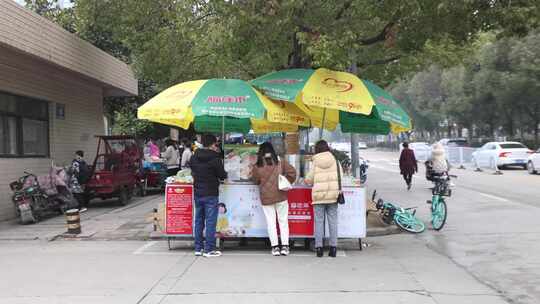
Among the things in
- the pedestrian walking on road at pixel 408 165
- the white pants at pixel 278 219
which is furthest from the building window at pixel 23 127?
the pedestrian walking on road at pixel 408 165

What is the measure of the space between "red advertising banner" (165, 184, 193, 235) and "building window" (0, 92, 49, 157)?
6319mm

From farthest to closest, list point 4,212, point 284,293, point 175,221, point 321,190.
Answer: point 4,212, point 175,221, point 321,190, point 284,293

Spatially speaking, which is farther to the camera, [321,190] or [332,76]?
[332,76]

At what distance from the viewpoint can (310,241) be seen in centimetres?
996

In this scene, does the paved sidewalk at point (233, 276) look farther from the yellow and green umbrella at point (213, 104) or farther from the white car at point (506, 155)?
the white car at point (506, 155)

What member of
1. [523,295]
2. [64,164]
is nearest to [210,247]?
[523,295]

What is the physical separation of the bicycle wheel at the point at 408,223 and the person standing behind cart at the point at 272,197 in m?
3.28

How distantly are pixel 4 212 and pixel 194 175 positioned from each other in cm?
699

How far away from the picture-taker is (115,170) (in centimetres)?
1691

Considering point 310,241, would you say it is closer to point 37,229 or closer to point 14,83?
point 37,229

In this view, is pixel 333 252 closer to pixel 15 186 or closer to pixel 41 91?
pixel 15 186

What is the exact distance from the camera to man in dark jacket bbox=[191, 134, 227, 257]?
29.9 feet

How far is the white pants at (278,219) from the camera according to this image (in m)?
9.29

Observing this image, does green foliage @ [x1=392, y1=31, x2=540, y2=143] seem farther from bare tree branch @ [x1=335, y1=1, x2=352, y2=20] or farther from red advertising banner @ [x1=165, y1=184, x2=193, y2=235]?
red advertising banner @ [x1=165, y1=184, x2=193, y2=235]
